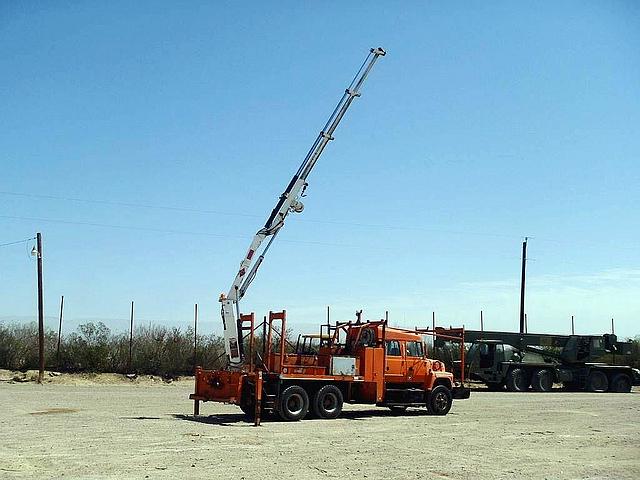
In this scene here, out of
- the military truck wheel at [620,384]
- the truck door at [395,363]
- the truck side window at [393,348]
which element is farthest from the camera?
the military truck wheel at [620,384]

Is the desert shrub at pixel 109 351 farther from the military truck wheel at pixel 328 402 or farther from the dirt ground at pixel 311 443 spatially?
the military truck wheel at pixel 328 402

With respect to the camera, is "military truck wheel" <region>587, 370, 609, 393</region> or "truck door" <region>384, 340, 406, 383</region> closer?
"truck door" <region>384, 340, 406, 383</region>

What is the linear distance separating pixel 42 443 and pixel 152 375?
26.6 m

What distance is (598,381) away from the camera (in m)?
39.4

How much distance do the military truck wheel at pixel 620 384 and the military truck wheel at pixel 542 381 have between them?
12.1ft

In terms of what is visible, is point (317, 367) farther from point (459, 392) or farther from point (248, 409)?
point (459, 392)

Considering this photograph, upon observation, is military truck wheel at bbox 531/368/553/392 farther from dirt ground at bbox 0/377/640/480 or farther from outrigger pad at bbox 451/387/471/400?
outrigger pad at bbox 451/387/471/400

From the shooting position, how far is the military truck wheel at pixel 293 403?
812 inches

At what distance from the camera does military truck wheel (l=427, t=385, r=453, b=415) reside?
23609mm

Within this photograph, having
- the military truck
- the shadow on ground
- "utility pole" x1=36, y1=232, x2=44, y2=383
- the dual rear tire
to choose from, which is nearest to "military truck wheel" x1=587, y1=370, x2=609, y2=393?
the military truck

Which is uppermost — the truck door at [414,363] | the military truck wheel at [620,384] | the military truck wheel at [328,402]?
the truck door at [414,363]

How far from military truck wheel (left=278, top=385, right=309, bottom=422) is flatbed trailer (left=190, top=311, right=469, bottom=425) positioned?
0.09 ft

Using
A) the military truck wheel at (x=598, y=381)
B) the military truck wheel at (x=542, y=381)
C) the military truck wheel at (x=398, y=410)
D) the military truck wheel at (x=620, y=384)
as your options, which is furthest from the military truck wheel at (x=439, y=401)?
the military truck wheel at (x=620, y=384)

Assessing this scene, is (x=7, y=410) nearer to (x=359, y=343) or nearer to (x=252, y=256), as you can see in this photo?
(x=252, y=256)
